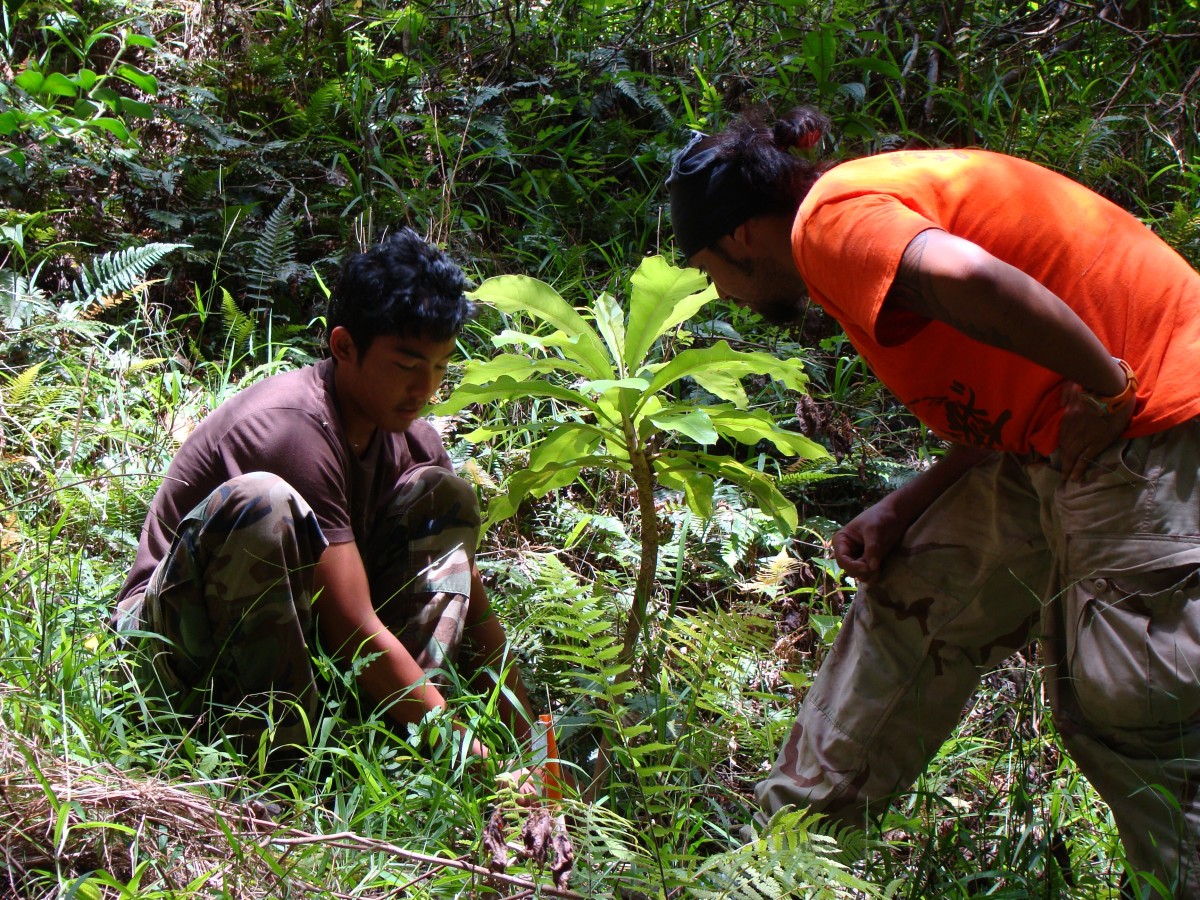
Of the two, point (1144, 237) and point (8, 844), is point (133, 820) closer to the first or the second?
point (8, 844)

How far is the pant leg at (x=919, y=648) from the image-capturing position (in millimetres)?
2209

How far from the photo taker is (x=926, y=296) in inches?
65.3

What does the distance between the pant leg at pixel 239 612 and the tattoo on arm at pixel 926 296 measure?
1319 mm

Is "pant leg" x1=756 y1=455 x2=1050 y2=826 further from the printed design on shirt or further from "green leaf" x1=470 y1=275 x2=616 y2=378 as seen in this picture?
"green leaf" x1=470 y1=275 x2=616 y2=378

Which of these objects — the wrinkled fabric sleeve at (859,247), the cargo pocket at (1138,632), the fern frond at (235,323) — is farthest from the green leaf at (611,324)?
the fern frond at (235,323)

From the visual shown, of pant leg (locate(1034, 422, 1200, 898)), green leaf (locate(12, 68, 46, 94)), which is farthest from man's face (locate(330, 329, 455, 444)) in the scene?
green leaf (locate(12, 68, 46, 94))

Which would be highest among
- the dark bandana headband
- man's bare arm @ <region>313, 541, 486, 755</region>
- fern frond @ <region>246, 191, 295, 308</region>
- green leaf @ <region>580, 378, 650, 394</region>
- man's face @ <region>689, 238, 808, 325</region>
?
the dark bandana headband

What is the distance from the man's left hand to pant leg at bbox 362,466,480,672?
57.2 inches

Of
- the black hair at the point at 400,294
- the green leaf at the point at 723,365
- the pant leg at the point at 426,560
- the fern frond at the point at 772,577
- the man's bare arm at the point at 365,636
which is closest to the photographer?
the green leaf at the point at 723,365

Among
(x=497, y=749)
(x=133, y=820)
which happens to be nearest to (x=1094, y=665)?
(x=497, y=749)

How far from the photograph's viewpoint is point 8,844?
1.72 meters

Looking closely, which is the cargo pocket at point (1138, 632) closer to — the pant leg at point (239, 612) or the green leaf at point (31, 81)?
the pant leg at point (239, 612)

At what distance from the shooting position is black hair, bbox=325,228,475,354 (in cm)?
247

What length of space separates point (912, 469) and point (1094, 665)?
188 centimetres
